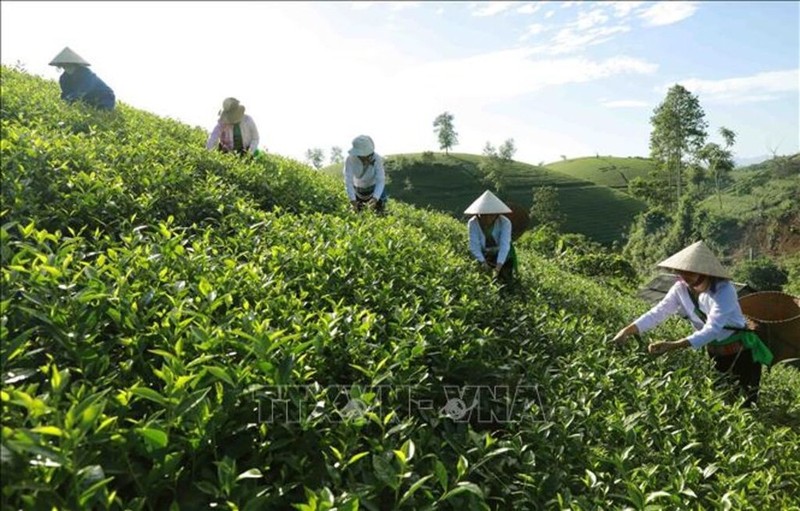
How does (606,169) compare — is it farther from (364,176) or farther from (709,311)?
→ (709,311)

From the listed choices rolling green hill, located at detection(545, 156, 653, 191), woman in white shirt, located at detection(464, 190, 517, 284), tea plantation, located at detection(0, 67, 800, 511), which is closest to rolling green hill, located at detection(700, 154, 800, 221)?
woman in white shirt, located at detection(464, 190, 517, 284)

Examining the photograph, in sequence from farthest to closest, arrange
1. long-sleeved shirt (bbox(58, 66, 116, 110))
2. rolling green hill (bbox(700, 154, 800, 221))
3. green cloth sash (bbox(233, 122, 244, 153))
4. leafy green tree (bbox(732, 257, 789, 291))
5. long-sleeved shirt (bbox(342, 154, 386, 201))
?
1. leafy green tree (bbox(732, 257, 789, 291))
2. rolling green hill (bbox(700, 154, 800, 221))
3. green cloth sash (bbox(233, 122, 244, 153))
4. long-sleeved shirt (bbox(58, 66, 116, 110))
5. long-sleeved shirt (bbox(342, 154, 386, 201))

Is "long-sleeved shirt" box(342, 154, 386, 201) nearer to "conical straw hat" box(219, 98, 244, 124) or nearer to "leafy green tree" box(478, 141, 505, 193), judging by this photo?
"conical straw hat" box(219, 98, 244, 124)

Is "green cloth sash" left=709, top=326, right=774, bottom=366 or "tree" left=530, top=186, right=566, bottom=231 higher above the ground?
"tree" left=530, top=186, right=566, bottom=231

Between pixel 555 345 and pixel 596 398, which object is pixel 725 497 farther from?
pixel 555 345

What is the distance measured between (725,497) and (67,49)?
8.79m

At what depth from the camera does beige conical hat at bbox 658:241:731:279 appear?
432 centimetres

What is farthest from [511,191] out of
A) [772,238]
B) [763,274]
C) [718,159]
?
[763,274]

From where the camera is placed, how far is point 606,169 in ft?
373

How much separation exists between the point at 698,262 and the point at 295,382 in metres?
3.68

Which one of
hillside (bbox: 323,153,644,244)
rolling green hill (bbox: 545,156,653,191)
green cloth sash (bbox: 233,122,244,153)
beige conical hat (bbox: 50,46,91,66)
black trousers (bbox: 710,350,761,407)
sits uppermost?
rolling green hill (bbox: 545,156,653,191)

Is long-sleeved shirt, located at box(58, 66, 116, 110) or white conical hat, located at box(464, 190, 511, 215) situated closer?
white conical hat, located at box(464, 190, 511, 215)

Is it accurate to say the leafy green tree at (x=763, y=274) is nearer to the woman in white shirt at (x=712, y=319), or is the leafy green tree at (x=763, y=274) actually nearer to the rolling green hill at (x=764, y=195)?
the rolling green hill at (x=764, y=195)

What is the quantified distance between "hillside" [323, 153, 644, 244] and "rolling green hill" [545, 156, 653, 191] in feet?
40.3
